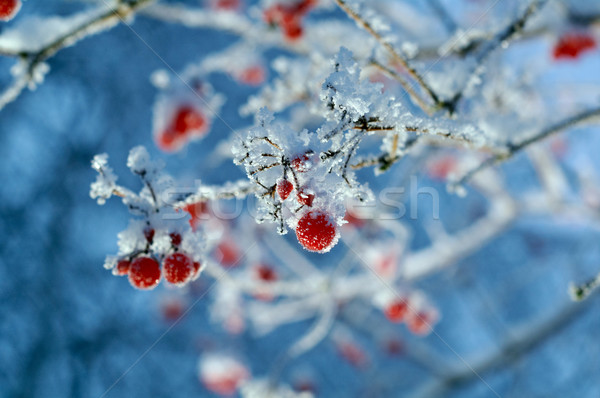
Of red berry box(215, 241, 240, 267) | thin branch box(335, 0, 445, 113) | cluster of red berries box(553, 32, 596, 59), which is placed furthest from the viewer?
red berry box(215, 241, 240, 267)

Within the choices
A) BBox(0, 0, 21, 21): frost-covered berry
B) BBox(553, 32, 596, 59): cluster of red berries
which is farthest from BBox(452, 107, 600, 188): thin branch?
BBox(0, 0, 21, 21): frost-covered berry

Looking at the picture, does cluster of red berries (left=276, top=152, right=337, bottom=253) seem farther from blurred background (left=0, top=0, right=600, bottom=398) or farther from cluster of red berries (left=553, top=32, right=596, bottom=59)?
blurred background (left=0, top=0, right=600, bottom=398)

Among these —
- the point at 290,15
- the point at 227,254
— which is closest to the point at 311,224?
the point at 290,15

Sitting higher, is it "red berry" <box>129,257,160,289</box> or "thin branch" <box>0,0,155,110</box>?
"thin branch" <box>0,0,155,110</box>

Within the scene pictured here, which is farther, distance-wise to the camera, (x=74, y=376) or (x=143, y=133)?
(x=143, y=133)

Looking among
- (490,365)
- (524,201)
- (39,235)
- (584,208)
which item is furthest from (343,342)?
(39,235)

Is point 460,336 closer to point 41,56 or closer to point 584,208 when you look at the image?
point 584,208
